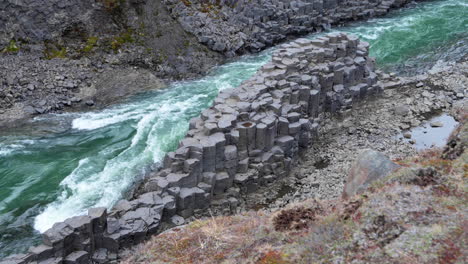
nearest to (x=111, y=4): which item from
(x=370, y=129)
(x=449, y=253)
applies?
(x=370, y=129)

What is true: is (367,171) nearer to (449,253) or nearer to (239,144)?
(449,253)

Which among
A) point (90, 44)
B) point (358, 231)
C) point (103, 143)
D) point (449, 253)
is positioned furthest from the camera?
point (90, 44)

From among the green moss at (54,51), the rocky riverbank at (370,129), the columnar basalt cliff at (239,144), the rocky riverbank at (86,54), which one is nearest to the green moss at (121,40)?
the rocky riverbank at (86,54)

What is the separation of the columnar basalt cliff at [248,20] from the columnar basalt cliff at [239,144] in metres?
9.59

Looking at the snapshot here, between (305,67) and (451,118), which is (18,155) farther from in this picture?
(451,118)

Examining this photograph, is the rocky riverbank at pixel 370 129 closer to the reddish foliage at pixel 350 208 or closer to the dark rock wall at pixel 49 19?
the reddish foliage at pixel 350 208

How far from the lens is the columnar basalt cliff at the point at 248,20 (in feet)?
129

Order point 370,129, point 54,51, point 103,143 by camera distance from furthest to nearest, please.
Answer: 1. point 54,51
2. point 370,129
3. point 103,143

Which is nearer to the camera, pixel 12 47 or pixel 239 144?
pixel 239 144

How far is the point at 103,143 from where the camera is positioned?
2706 centimetres

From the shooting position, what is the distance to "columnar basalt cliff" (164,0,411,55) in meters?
39.4

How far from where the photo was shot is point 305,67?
2884 centimetres

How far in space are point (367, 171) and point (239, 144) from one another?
9393mm

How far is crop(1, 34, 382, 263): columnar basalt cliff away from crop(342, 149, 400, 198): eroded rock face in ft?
26.6
